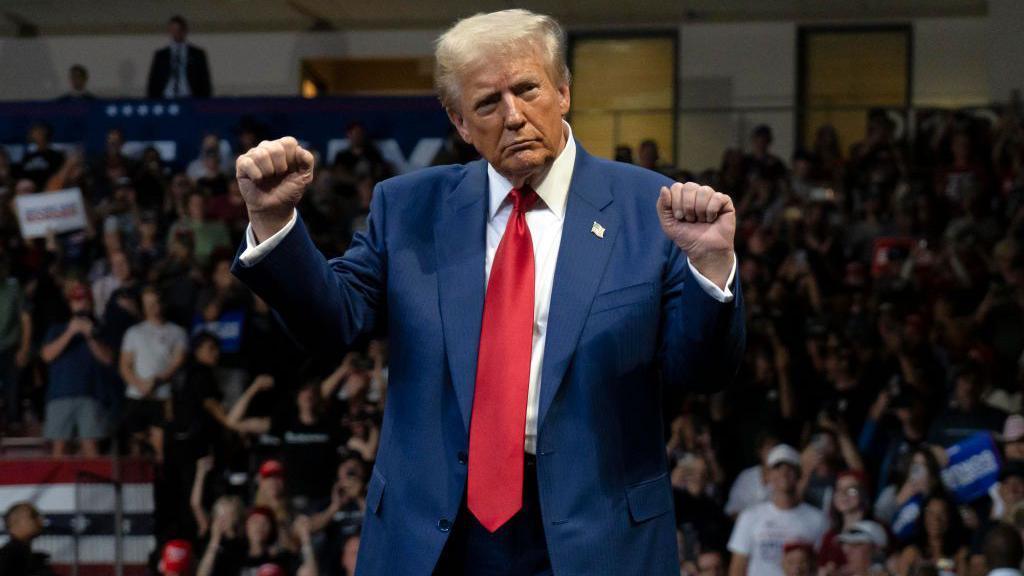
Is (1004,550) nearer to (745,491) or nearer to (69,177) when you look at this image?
(745,491)

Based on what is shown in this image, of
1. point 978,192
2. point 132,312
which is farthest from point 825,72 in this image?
point 132,312

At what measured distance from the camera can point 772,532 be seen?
982 centimetres

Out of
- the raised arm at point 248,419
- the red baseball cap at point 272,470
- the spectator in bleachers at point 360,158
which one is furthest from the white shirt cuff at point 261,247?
the spectator in bleachers at point 360,158

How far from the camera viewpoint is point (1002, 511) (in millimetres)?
9023

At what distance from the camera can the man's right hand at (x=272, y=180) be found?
2.74 meters

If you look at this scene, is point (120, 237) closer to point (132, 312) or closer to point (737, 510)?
point (132, 312)

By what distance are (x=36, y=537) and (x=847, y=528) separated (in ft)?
15.8

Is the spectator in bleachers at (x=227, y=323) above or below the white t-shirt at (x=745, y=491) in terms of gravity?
above

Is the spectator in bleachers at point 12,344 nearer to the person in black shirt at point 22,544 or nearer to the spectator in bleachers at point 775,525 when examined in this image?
the person in black shirt at point 22,544

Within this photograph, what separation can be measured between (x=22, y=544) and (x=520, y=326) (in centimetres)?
768

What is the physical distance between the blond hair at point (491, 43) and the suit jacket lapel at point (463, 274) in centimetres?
18

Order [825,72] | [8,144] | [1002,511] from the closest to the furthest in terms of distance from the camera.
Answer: [1002,511]
[8,144]
[825,72]

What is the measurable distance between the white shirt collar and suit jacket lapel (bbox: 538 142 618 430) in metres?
0.02

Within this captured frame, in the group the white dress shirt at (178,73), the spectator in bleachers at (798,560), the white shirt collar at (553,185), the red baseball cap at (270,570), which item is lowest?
the red baseball cap at (270,570)
